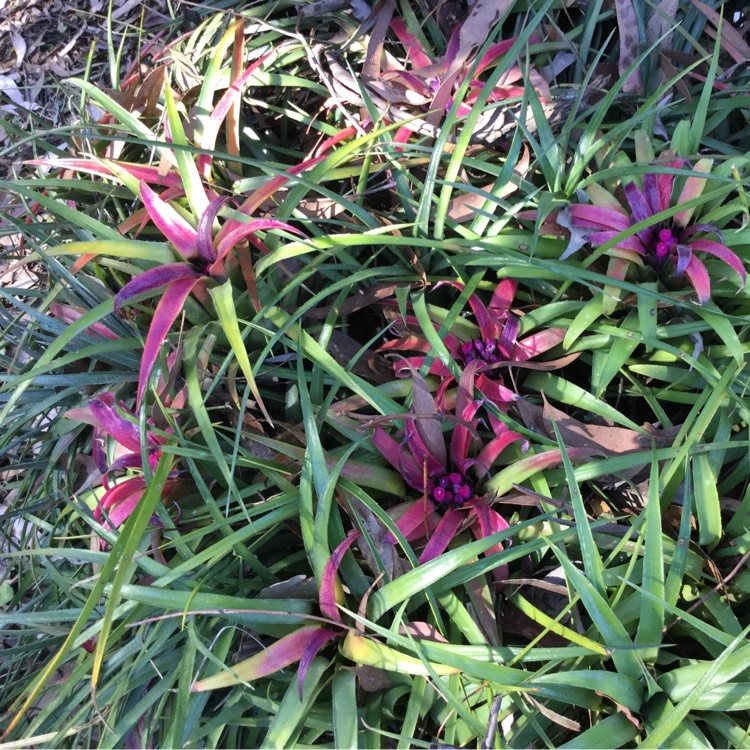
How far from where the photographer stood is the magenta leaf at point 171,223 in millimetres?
1093

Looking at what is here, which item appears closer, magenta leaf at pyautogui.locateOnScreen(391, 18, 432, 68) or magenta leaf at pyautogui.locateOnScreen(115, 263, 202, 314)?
magenta leaf at pyautogui.locateOnScreen(115, 263, 202, 314)

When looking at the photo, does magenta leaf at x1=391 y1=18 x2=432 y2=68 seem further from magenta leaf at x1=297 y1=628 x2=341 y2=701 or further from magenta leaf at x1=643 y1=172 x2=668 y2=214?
magenta leaf at x1=297 y1=628 x2=341 y2=701

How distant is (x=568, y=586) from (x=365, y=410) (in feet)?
1.50

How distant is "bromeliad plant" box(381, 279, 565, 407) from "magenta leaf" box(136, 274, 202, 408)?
0.37m

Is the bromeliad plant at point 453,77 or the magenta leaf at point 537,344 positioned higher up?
the bromeliad plant at point 453,77

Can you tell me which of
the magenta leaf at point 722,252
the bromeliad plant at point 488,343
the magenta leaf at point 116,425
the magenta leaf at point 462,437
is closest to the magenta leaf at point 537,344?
the bromeliad plant at point 488,343

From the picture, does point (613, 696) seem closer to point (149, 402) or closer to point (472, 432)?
point (472, 432)

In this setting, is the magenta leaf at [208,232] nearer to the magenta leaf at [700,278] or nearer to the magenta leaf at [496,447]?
the magenta leaf at [496,447]

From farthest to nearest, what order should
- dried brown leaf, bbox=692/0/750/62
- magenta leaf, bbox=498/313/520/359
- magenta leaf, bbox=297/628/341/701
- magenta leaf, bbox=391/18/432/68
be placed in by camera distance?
magenta leaf, bbox=391/18/432/68 → dried brown leaf, bbox=692/0/750/62 → magenta leaf, bbox=498/313/520/359 → magenta leaf, bbox=297/628/341/701

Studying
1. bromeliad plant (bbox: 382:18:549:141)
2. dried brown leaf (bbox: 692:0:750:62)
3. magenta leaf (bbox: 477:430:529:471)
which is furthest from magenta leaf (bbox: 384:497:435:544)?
dried brown leaf (bbox: 692:0:750:62)

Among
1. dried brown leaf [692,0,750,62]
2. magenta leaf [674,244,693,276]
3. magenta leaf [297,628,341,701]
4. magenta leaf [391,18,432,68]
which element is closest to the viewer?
magenta leaf [297,628,341,701]

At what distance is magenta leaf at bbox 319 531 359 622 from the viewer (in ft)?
2.96

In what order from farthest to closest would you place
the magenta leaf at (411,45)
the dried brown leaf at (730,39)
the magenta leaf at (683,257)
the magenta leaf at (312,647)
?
the magenta leaf at (411,45), the dried brown leaf at (730,39), the magenta leaf at (683,257), the magenta leaf at (312,647)

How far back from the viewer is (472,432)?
0.98 metres
